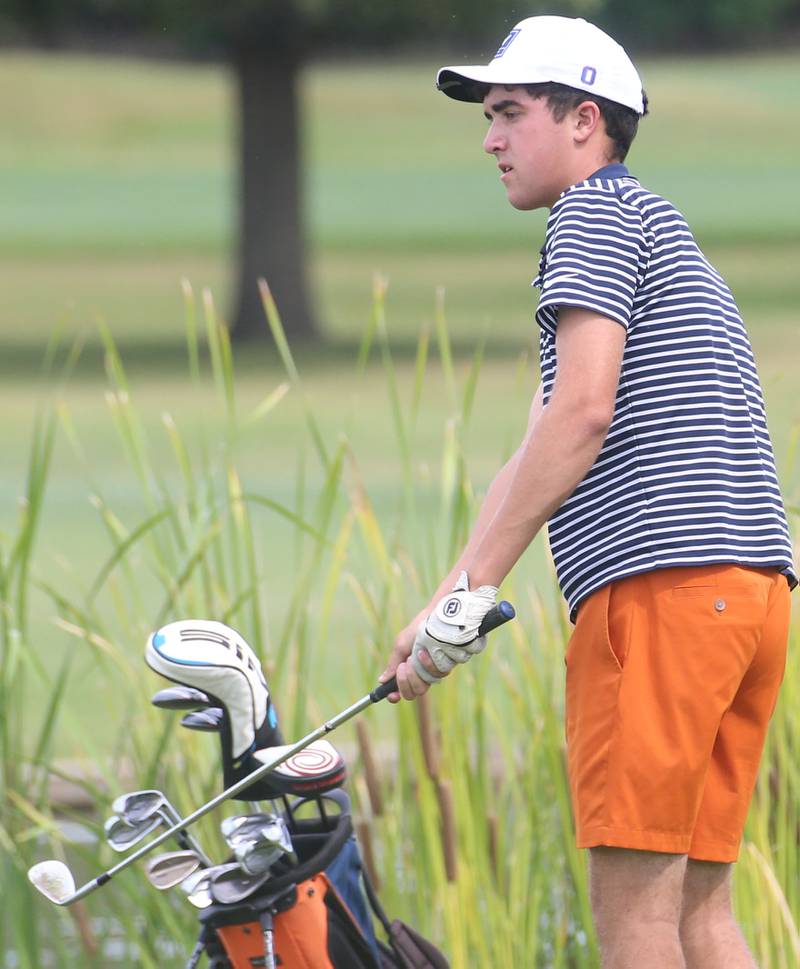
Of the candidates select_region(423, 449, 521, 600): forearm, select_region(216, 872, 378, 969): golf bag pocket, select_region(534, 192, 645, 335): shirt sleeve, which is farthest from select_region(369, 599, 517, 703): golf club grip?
select_region(534, 192, 645, 335): shirt sleeve

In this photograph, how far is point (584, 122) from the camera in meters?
2.44

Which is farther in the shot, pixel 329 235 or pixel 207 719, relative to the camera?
pixel 329 235

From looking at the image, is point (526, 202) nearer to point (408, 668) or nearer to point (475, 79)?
point (475, 79)

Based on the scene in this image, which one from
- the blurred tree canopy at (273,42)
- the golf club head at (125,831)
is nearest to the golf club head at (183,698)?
the golf club head at (125,831)

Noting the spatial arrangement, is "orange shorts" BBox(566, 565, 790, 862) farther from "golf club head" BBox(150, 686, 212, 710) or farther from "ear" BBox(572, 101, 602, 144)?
"ear" BBox(572, 101, 602, 144)

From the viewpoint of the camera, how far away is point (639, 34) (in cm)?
4181

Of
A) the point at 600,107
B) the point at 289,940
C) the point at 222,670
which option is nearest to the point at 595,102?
the point at 600,107

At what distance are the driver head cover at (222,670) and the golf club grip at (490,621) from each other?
5.5 inches

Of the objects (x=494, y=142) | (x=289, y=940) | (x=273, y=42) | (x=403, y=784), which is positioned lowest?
(x=403, y=784)

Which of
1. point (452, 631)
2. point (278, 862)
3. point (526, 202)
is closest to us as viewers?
point (452, 631)

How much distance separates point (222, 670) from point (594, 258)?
64 cm

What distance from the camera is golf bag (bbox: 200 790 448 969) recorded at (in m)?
2.34

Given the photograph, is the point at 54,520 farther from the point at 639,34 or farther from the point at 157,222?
the point at 639,34

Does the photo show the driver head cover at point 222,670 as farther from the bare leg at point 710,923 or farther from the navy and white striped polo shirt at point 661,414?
the bare leg at point 710,923
